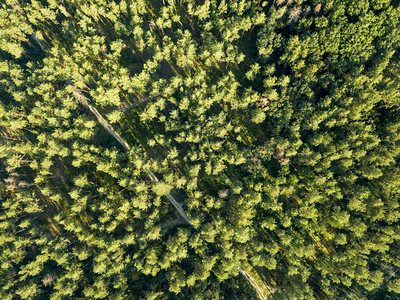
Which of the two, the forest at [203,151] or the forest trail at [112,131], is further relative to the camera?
the forest trail at [112,131]

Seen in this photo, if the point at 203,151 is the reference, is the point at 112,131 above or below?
above

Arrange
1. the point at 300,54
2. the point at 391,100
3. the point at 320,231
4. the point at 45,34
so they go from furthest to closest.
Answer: the point at 45,34 → the point at 320,231 → the point at 300,54 → the point at 391,100

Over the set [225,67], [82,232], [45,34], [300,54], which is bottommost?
[300,54]

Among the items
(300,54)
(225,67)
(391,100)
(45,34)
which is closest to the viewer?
(391,100)

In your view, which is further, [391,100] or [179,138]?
[179,138]

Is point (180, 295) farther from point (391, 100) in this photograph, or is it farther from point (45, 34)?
point (45, 34)

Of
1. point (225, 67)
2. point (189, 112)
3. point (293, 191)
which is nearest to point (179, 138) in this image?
point (189, 112)

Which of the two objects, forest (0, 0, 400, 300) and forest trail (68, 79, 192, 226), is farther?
forest trail (68, 79, 192, 226)

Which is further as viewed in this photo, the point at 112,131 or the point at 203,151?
the point at 112,131
